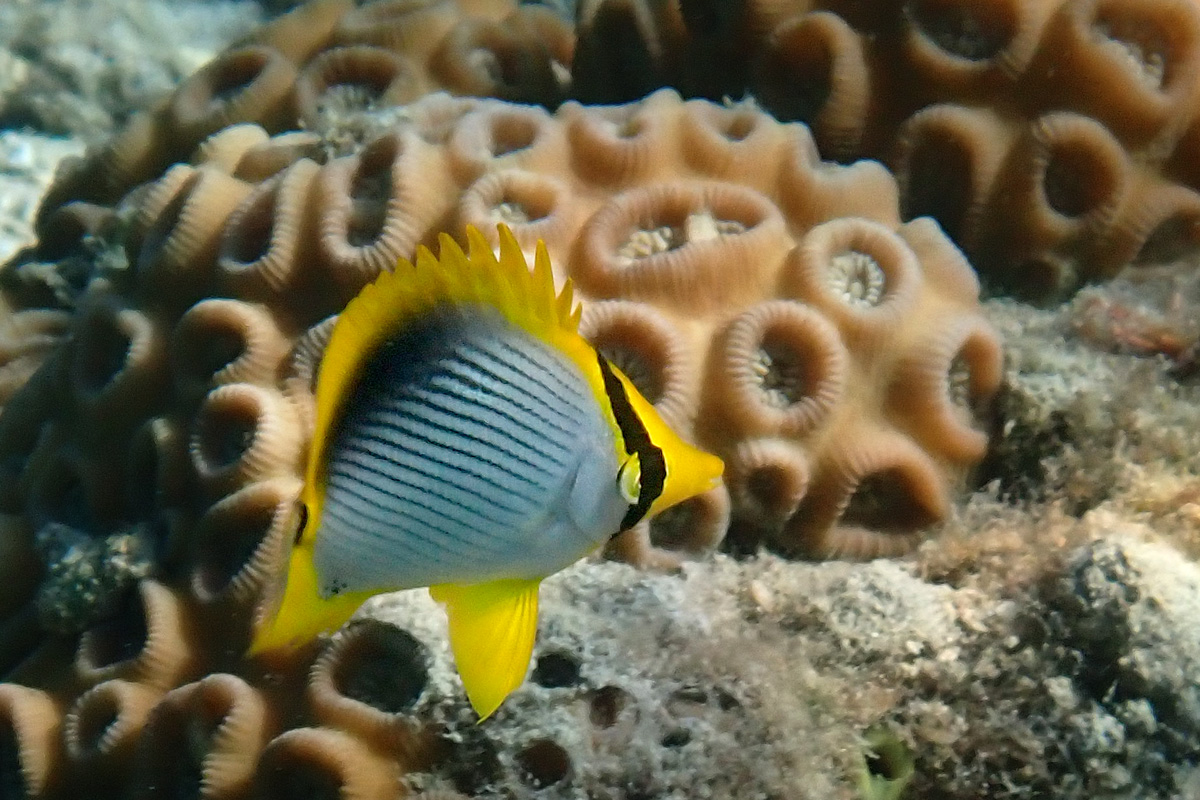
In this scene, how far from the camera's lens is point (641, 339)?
100 inches

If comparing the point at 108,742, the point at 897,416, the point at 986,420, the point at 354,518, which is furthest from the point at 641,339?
the point at 108,742

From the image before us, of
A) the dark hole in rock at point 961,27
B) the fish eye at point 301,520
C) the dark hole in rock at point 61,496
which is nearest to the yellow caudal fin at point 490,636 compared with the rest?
the fish eye at point 301,520

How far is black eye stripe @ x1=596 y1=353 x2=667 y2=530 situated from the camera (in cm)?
136

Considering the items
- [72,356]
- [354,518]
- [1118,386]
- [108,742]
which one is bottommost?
[108,742]

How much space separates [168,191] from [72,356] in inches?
28.1

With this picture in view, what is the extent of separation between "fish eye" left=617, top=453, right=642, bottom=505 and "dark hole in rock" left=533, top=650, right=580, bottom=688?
0.77 meters

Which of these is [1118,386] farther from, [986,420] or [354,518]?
[354,518]

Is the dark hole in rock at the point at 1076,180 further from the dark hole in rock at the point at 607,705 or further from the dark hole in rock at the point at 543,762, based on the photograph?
the dark hole in rock at the point at 543,762

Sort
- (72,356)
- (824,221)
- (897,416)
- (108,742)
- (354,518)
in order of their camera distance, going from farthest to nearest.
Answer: (72,356) < (824,221) < (897,416) < (108,742) < (354,518)

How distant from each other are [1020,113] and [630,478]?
102 inches

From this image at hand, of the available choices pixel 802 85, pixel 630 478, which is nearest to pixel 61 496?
pixel 630 478

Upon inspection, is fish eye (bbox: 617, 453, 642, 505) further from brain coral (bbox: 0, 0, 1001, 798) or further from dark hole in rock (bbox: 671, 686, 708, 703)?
brain coral (bbox: 0, 0, 1001, 798)

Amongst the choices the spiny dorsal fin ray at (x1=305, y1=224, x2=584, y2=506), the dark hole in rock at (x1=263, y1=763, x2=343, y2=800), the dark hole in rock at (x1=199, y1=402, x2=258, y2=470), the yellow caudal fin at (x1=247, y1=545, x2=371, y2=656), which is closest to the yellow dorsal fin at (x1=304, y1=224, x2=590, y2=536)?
the spiny dorsal fin ray at (x1=305, y1=224, x2=584, y2=506)

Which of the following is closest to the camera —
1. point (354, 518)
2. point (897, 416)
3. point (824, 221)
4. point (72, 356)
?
point (354, 518)
